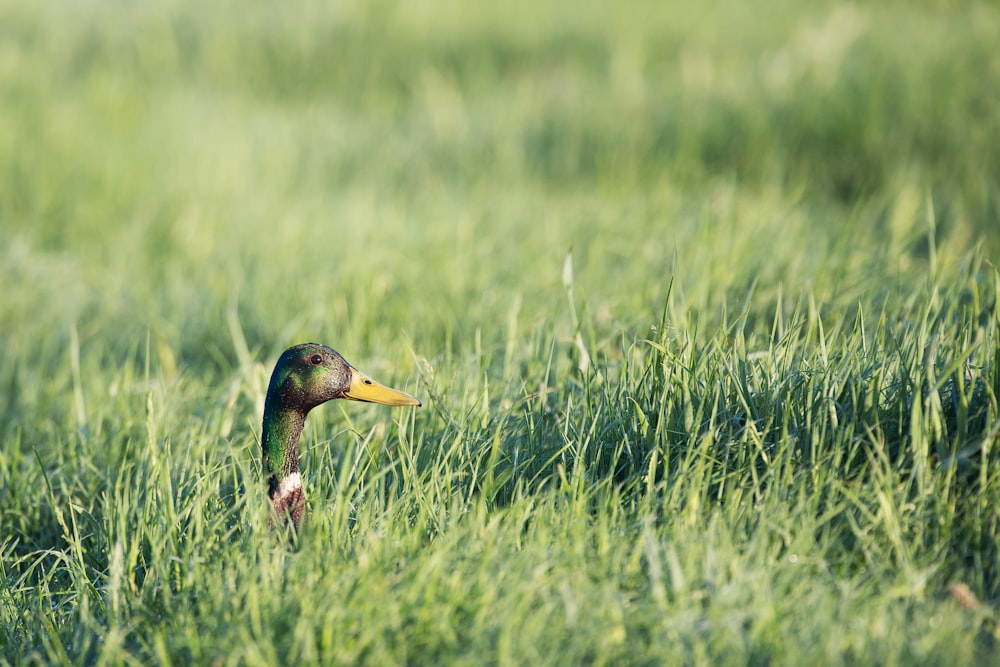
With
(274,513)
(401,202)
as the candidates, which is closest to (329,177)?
(401,202)

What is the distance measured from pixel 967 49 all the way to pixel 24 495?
5777 millimetres

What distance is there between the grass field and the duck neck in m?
0.07

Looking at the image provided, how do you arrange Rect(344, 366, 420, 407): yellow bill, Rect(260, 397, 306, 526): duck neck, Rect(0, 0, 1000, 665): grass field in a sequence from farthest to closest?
Rect(344, 366, 420, 407): yellow bill → Rect(260, 397, 306, 526): duck neck → Rect(0, 0, 1000, 665): grass field

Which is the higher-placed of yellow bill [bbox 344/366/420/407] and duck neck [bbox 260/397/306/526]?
yellow bill [bbox 344/366/420/407]

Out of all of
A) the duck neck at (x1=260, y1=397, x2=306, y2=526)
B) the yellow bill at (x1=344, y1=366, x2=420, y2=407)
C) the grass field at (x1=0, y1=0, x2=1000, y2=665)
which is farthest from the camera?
the yellow bill at (x1=344, y1=366, x2=420, y2=407)

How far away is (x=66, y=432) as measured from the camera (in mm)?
3107

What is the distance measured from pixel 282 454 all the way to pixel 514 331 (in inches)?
39.0

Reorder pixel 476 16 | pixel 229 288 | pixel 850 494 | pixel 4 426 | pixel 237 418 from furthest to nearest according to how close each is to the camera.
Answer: pixel 476 16 < pixel 229 288 < pixel 4 426 < pixel 237 418 < pixel 850 494

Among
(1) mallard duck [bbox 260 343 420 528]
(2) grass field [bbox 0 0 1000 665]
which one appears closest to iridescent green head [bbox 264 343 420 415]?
(1) mallard duck [bbox 260 343 420 528]

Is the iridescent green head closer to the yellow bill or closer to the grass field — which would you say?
the yellow bill

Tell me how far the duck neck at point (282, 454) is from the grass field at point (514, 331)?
7 cm

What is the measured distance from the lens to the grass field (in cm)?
188

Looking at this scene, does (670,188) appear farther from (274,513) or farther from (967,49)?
(274,513)

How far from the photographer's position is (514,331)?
3.04 metres
